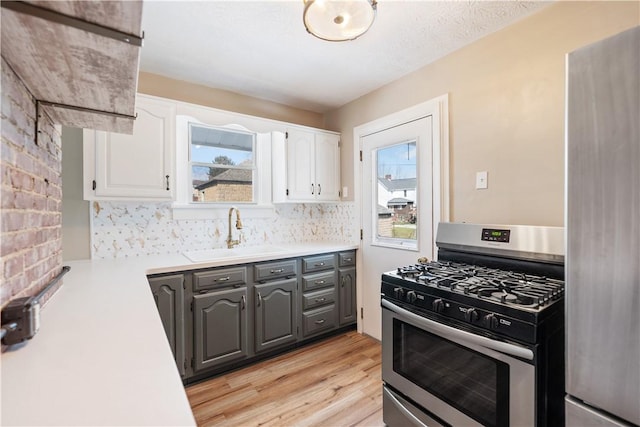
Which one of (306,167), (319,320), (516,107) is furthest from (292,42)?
(319,320)

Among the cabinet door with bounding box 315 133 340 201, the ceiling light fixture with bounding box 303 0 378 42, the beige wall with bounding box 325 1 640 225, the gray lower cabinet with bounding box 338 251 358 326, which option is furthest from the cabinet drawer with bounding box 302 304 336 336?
the ceiling light fixture with bounding box 303 0 378 42

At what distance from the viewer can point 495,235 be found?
5.83 ft

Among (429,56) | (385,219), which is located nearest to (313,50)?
(429,56)

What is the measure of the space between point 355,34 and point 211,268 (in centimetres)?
A: 174

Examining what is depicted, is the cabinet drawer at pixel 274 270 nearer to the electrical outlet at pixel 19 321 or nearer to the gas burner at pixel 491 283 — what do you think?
the gas burner at pixel 491 283

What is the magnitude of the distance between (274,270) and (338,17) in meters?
1.78

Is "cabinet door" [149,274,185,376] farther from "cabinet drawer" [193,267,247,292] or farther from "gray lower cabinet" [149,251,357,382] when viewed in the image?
"cabinet drawer" [193,267,247,292]

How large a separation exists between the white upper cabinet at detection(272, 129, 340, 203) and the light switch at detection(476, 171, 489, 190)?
1465 mm

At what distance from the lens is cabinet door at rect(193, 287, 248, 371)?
6.88ft

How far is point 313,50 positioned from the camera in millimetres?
2098

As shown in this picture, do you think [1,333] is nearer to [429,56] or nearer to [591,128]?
[591,128]

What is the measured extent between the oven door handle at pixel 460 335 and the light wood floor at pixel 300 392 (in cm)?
73

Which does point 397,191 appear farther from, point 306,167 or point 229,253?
point 229,253

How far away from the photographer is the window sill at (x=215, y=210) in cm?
256
